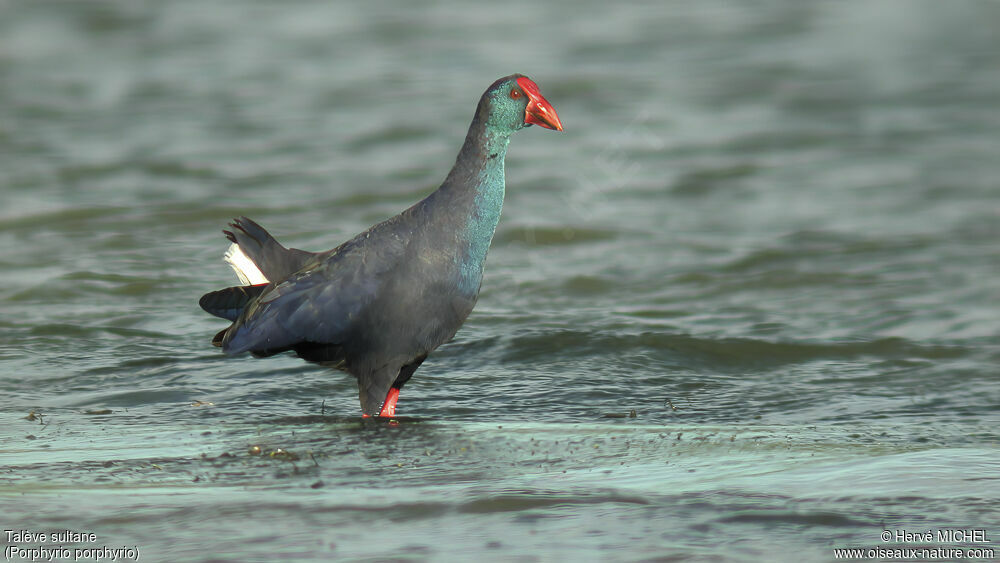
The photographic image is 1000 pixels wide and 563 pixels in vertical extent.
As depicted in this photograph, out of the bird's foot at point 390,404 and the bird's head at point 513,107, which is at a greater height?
the bird's head at point 513,107

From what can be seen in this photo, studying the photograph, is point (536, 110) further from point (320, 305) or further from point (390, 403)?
point (390, 403)

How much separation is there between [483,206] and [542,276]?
359cm

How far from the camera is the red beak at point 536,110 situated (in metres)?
5.66

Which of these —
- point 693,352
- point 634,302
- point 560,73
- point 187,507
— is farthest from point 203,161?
point 187,507

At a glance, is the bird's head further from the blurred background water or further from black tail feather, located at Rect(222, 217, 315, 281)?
the blurred background water

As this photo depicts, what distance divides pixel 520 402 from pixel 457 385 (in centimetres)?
47

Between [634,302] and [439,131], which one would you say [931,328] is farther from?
[439,131]

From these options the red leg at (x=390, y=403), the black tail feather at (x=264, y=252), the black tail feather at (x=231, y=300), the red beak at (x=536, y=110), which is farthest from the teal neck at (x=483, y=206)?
the black tail feather at (x=231, y=300)

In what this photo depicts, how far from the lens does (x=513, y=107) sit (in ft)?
18.5

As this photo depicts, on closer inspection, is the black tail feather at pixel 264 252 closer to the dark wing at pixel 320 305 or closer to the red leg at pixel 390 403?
the dark wing at pixel 320 305

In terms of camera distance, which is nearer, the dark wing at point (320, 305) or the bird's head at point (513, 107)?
the dark wing at point (320, 305)

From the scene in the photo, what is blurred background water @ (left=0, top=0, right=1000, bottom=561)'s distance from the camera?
4246 millimetres

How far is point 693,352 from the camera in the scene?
7082 millimetres

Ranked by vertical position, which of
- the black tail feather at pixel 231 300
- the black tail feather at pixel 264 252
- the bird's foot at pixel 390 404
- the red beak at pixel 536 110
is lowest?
the bird's foot at pixel 390 404
